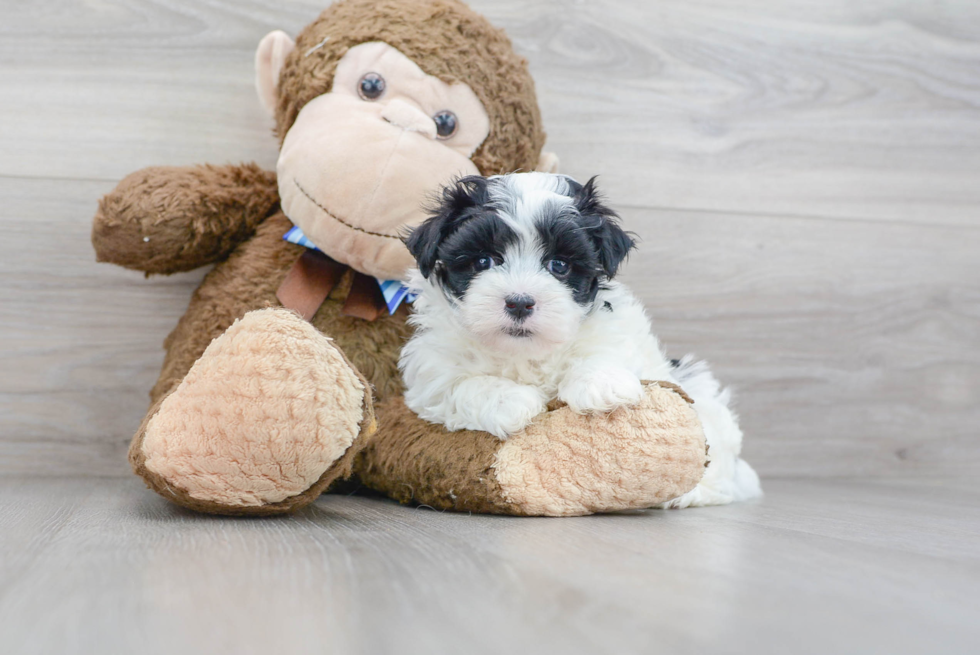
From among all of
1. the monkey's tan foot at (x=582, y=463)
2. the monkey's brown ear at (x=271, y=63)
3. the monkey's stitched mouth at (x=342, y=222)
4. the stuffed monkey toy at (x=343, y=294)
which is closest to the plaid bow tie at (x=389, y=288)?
the stuffed monkey toy at (x=343, y=294)

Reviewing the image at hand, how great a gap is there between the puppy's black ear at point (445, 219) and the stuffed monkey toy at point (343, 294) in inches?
4.2

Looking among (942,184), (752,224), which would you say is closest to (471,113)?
(752,224)

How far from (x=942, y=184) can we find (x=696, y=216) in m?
0.71

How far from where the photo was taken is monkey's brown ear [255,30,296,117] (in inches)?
59.6

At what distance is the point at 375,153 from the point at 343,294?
0.32 meters

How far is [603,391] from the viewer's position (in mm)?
1139

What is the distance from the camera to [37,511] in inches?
46.9

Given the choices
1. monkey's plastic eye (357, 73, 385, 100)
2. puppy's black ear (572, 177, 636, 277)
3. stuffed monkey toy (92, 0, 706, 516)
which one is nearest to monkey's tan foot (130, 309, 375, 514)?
stuffed monkey toy (92, 0, 706, 516)

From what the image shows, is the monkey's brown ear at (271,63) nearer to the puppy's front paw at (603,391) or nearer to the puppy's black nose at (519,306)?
the puppy's black nose at (519,306)

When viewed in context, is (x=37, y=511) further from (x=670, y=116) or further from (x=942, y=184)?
(x=942, y=184)

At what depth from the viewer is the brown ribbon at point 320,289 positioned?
1460 millimetres

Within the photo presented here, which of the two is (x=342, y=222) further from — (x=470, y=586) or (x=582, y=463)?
(x=470, y=586)

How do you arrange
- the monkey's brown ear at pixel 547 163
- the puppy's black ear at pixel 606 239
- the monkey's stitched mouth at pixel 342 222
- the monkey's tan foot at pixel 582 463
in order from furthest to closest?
the monkey's brown ear at pixel 547 163 < the monkey's stitched mouth at pixel 342 222 < the puppy's black ear at pixel 606 239 < the monkey's tan foot at pixel 582 463

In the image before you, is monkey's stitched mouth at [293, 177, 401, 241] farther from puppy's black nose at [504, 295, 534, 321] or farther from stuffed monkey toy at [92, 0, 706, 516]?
puppy's black nose at [504, 295, 534, 321]
